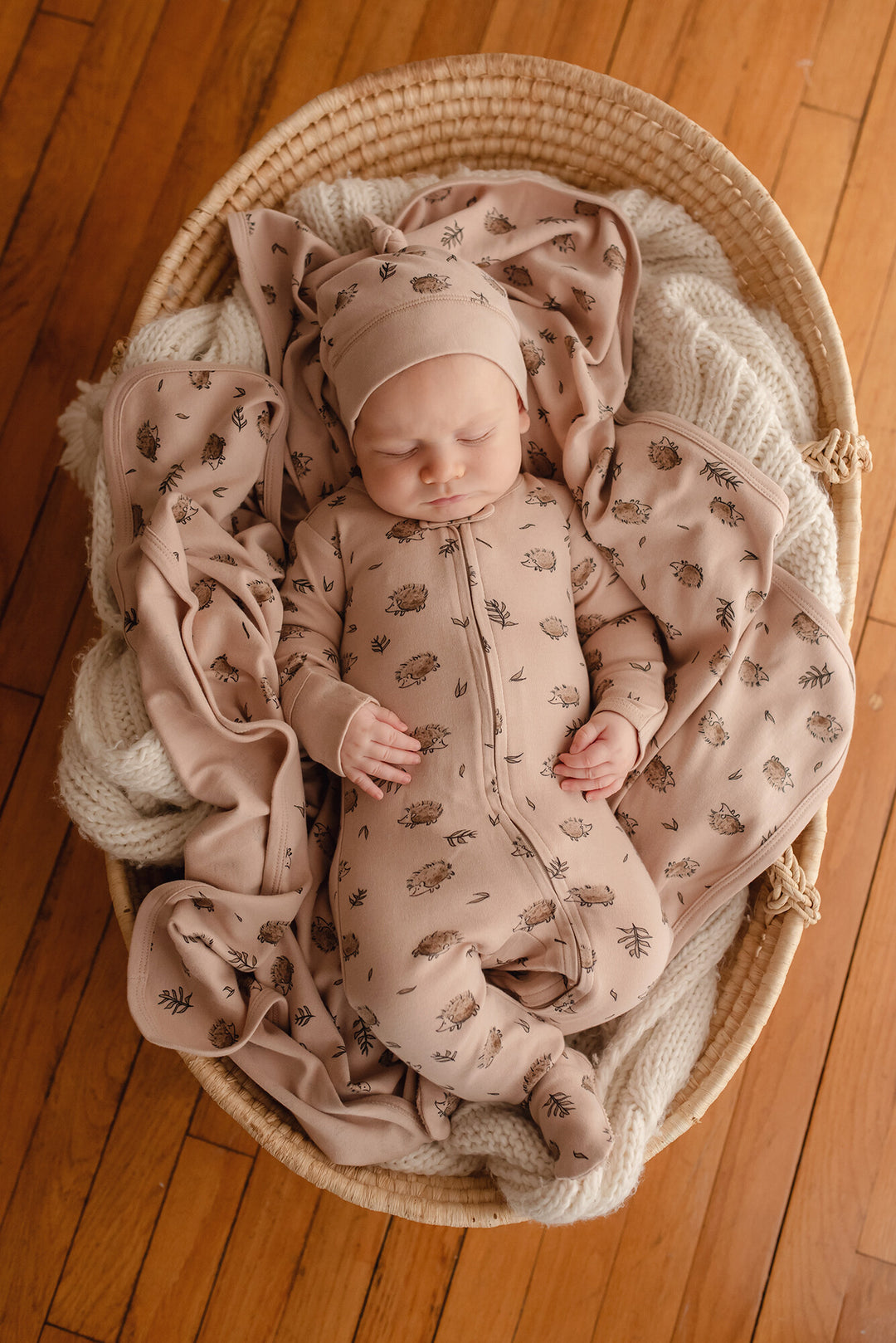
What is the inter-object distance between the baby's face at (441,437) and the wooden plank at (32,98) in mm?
787

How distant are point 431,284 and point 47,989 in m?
0.97

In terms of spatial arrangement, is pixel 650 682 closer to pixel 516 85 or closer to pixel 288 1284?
pixel 516 85

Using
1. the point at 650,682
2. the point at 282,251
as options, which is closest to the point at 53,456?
the point at 282,251

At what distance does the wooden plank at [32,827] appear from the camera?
4.26 ft

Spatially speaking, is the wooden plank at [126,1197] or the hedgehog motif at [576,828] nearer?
the hedgehog motif at [576,828]

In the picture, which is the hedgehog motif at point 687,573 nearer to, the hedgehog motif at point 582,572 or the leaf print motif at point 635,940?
the hedgehog motif at point 582,572

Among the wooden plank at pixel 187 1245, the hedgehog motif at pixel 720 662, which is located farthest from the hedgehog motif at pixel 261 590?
the wooden plank at pixel 187 1245

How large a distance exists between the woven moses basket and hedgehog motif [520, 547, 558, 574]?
1.00 feet

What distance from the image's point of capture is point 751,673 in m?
1.09

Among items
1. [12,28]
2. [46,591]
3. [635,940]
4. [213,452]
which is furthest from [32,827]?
[12,28]

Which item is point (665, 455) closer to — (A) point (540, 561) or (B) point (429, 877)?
(A) point (540, 561)

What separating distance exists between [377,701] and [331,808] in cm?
17

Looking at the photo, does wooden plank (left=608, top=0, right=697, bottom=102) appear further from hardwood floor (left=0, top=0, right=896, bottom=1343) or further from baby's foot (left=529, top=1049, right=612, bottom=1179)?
baby's foot (left=529, top=1049, right=612, bottom=1179)

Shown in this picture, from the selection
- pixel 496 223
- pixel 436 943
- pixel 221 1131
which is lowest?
pixel 221 1131
